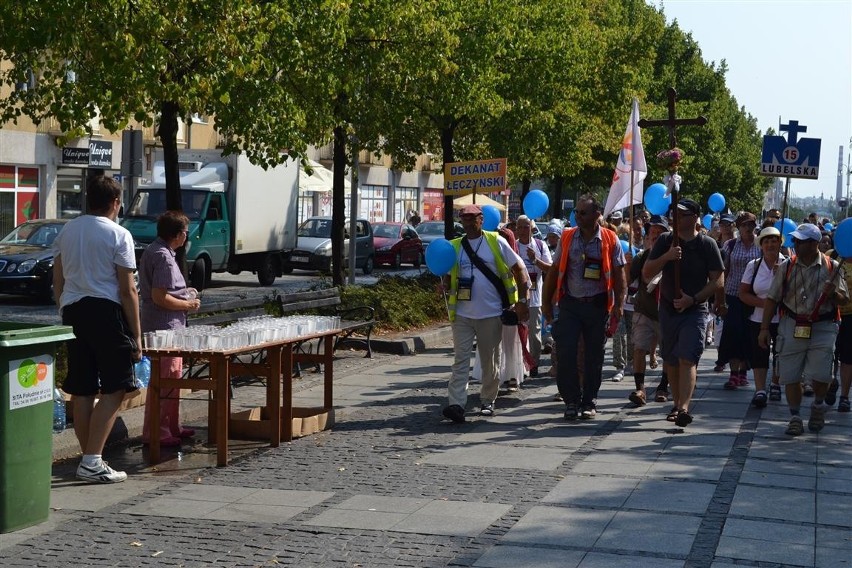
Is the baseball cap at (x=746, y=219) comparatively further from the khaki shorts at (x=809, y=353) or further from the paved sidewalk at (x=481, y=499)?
the khaki shorts at (x=809, y=353)

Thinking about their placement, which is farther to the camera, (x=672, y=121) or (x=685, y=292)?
(x=672, y=121)

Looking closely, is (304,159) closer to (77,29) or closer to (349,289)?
(349,289)

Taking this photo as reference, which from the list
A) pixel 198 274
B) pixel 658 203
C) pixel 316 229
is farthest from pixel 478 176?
pixel 316 229

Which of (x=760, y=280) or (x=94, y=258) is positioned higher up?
(x=94, y=258)

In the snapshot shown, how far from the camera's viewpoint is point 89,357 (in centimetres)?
848

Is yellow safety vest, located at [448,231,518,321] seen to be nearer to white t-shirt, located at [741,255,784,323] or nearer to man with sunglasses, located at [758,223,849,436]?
man with sunglasses, located at [758,223,849,436]

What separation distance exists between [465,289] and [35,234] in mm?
15862

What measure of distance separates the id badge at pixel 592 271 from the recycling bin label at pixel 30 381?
17.2 feet

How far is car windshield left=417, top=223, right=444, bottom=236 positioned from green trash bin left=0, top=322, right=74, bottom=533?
126 ft

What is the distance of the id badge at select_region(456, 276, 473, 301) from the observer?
11359 mm

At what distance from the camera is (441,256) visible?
11312 mm

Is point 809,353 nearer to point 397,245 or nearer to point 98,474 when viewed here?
point 98,474

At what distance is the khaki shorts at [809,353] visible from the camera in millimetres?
10867

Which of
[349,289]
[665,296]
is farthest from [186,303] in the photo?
[349,289]
